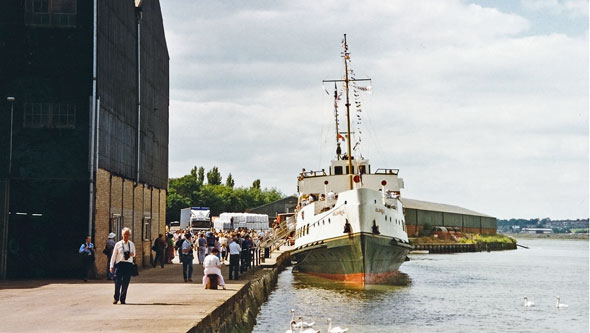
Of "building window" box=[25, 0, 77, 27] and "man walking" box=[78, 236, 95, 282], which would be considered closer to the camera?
"man walking" box=[78, 236, 95, 282]

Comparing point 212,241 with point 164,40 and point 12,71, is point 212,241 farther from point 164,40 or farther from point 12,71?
point 164,40

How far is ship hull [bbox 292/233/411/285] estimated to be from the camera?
38562mm

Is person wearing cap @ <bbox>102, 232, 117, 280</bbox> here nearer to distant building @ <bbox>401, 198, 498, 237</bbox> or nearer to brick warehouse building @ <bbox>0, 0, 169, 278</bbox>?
brick warehouse building @ <bbox>0, 0, 169, 278</bbox>

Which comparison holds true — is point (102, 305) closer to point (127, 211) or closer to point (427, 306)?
point (127, 211)

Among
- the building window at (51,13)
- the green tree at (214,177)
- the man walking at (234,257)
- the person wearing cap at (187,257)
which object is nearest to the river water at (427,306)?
the man walking at (234,257)

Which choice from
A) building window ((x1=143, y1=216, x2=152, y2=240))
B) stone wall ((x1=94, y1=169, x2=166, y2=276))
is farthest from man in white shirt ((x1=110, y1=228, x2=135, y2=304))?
building window ((x1=143, y1=216, x2=152, y2=240))

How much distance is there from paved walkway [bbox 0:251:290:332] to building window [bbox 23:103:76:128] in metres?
5.74

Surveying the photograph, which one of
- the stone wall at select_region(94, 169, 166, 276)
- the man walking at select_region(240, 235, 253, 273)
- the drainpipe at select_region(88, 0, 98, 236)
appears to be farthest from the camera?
the man walking at select_region(240, 235, 253, 273)

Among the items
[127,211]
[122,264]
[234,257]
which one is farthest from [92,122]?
[122,264]

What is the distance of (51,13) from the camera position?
92.6ft

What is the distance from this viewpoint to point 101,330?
547 inches

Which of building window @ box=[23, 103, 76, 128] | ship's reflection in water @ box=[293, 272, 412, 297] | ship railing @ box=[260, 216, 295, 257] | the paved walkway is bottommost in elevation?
ship's reflection in water @ box=[293, 272, 412, 297]

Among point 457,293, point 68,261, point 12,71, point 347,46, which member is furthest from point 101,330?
point 347,46

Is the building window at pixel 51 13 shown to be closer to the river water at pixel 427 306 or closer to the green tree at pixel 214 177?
the river water at pixel 427 306
